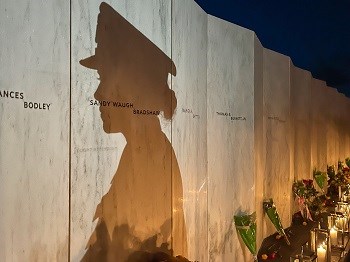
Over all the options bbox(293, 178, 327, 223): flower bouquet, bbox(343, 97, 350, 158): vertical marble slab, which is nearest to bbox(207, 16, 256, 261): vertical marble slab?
bbox(293, 178, 327, 223): flower bouquet

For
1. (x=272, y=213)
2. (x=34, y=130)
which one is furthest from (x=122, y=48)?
(x=272, y=213)

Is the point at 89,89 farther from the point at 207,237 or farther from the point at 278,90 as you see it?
the point at 278,90

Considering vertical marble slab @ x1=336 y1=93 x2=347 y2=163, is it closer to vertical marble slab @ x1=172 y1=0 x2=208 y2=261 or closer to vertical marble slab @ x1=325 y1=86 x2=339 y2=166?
vertical marble slab @ x1=325 y1=86 x2=339 y2=166

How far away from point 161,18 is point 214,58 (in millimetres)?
1590

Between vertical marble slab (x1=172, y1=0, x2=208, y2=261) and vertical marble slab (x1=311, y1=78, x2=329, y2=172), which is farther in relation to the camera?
vertical marble slab (x1=311, y1=78, x2=329, y2=172)

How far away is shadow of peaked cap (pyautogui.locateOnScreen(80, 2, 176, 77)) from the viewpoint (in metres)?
3.64

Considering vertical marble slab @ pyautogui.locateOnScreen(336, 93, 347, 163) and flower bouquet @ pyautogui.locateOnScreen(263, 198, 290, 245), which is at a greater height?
vertical marble slab @ pyautogui.locateOnScreen(336, 93, 347, 163)

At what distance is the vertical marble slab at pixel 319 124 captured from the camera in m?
12.4

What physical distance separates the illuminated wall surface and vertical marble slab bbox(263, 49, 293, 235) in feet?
1.42

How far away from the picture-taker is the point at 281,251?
23.9ft

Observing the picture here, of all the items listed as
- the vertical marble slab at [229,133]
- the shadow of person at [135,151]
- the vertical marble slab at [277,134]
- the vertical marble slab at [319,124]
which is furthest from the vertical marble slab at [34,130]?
the vertical marble slab at [319,124]

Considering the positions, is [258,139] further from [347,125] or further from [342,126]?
[347,125]

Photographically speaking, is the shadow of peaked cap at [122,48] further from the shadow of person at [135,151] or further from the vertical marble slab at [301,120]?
the vertical marble slab at [301,120]

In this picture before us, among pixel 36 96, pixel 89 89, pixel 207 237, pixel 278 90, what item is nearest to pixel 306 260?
pixel 207 237
